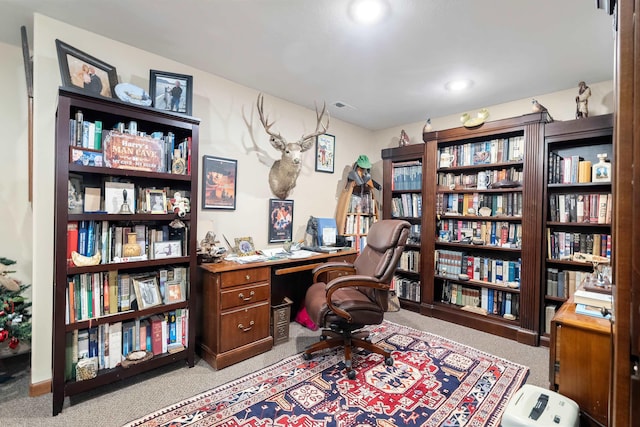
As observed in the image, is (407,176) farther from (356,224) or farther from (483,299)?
(483,299)

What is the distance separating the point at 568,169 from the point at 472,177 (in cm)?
84

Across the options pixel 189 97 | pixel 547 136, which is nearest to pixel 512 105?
pixel 547 136

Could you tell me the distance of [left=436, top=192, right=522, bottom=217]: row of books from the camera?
2.97 meters

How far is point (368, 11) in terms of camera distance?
1.75 meters

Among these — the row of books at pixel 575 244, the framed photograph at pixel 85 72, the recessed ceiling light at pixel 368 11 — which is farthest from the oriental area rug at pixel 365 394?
the recessed ceiling light at pixel 368 11

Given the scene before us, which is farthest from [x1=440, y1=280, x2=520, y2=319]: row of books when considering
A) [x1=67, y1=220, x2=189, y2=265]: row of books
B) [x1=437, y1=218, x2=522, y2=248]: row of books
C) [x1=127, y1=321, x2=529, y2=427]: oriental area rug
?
[x1=67, y1=220, x2=189, y2=265]: row of books

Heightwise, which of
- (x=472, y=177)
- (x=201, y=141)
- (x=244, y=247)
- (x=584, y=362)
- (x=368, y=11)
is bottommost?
(x=584, y=362)

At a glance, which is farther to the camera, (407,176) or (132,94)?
(407,176)

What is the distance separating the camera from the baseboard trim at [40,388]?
72.1 inches

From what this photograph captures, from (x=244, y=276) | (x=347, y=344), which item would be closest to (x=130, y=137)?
(x=244, y=276)

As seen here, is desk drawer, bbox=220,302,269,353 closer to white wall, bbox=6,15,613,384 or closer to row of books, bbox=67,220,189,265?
row of books, bbox=67,220,189,265

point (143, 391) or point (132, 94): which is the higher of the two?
point (132, 94)

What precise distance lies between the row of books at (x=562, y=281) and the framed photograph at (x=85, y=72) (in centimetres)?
400

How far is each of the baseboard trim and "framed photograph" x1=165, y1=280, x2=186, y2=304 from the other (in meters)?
0.85
